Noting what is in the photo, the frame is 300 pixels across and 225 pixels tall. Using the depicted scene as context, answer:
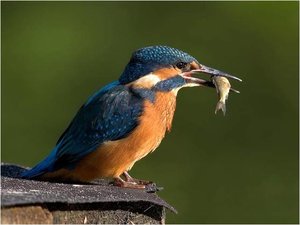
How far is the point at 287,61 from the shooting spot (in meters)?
9.02

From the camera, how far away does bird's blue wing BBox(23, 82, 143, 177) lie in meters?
5.93

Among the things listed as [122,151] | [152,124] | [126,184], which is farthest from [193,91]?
[126,184]

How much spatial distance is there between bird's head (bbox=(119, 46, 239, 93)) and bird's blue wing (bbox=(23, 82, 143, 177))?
0.12 m

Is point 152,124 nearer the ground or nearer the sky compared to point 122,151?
nearer the sky

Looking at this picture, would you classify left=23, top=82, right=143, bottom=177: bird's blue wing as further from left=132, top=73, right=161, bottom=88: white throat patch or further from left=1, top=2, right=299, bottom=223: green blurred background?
left=1, top=2, right=299, bottom=223: green blurred background

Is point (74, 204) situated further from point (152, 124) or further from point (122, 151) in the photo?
point (152, 124)

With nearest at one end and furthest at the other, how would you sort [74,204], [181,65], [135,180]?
1. [74,204]
2. [135,180]
3. [181,65]

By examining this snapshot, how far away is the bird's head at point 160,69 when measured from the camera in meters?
6.06

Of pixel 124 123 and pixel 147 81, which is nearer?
pixel 124 123

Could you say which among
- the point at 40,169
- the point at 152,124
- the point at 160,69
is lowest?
the point at 40,169

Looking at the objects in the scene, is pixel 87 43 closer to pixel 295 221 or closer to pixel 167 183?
pixel 167 183

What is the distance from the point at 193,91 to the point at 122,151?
312cm

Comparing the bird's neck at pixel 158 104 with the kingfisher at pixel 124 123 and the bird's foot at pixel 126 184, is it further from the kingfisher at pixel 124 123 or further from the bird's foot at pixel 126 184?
the bird's foot at pixel 126 184

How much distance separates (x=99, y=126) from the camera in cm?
596
